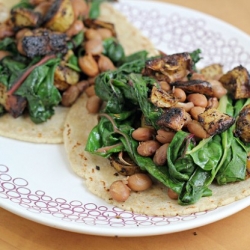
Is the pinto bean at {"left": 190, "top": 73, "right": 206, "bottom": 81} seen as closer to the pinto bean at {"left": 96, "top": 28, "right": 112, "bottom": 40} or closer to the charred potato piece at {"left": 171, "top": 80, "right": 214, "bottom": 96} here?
the charred potato piece at {"left": 171, "top": 80, "right": 214, "bottom": 96}

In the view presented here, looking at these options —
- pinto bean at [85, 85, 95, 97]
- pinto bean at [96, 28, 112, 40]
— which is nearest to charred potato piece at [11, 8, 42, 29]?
pinto bean at [96, 28, 112, 40]

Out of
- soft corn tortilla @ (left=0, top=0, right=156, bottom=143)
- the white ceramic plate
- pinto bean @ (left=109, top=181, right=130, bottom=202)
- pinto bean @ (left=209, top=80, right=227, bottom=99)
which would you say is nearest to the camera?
the white ceramic plate

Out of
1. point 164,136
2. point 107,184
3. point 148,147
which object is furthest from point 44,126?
point 164,136

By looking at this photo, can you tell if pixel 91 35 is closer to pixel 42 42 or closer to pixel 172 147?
pixel 42 42

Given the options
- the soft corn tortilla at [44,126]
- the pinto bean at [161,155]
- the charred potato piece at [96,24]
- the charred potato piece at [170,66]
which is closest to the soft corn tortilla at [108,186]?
the soft corn tortilla at [44,126]

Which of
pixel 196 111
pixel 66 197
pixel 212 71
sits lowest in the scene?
pixel 66 197

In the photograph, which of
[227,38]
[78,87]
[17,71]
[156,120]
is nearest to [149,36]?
[227,38]
